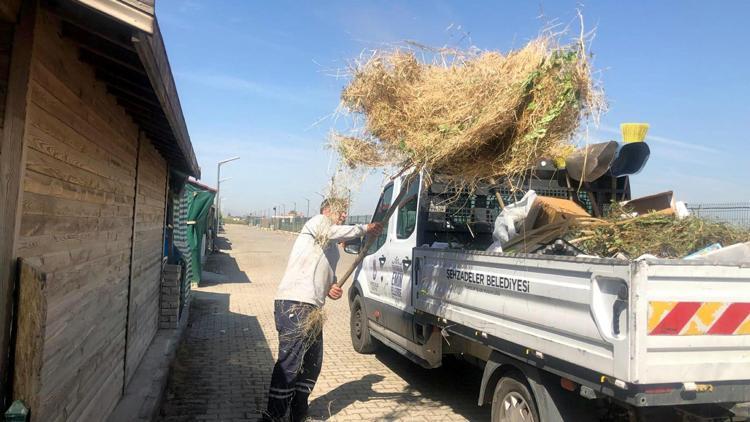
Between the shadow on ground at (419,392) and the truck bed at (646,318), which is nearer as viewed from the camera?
the truck bed at (646,318)

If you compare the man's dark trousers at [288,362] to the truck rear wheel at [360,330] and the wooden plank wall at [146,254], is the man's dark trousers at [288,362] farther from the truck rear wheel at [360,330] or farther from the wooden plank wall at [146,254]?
the truck rear wheel at [360,330]

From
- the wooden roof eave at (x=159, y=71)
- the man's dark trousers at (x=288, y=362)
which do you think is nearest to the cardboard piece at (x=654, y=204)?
the man's dark trousers at (x=288, y=362)

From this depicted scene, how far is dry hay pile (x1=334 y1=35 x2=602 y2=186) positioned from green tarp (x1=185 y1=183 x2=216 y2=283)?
10.6 meters

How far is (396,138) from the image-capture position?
4.41 meters

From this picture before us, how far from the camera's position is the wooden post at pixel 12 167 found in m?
2.15

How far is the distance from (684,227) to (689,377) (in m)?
1.26

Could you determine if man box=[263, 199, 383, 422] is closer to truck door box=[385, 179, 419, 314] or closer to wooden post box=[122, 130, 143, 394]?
truck door box=[385, 179, 419, 314]

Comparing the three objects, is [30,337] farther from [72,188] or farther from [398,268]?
[398,268]

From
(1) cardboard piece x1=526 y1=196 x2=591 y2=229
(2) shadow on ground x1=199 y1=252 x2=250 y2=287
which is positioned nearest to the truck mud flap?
(1) cardboard piece x1=526 y1=196 x2=591 y2=229

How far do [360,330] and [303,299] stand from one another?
126 inches

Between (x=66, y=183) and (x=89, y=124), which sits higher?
(x=89, y=124)

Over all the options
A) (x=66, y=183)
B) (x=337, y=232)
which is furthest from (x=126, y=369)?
(x=66, y=183)

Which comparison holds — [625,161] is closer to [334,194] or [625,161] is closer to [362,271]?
[334,194]

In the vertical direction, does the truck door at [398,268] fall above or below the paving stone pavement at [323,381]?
above
